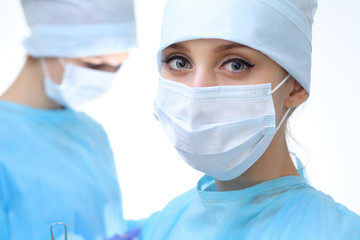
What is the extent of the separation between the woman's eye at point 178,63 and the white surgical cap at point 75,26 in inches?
36.4

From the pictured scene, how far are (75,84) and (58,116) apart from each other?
208mm

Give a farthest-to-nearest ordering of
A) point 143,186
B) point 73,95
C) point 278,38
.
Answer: point 143,186 → point 73,95 → point 278,38

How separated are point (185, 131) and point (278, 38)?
32 centimetres

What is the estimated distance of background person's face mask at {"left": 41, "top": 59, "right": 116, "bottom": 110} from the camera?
1.95 metres

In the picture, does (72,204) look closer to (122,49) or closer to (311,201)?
(122,49)

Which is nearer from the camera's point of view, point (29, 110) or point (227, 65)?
point (227, 65)

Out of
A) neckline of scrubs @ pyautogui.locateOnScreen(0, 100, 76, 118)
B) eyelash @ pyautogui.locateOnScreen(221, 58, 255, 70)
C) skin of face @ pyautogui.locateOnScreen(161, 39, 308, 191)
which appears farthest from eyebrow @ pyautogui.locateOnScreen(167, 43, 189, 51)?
neckline of scrubs @ pyautogui.locateOnScreen(0, 100, 76, 118)

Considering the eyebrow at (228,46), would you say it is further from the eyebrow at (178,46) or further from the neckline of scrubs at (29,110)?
the neckline of scrubs at (29,110)

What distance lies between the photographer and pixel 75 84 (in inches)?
77.9

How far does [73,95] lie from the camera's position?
78.9 inches

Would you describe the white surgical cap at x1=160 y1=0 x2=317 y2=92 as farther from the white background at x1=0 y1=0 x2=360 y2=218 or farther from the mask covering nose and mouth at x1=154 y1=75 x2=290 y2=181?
Result: the white background at x1=0 y1=0 x2=360 y2=218

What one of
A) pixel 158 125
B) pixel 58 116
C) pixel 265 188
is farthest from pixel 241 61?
pixel 158 125

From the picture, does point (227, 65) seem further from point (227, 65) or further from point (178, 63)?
point (178, 63)

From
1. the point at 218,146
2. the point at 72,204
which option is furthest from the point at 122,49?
the point at 218,146
